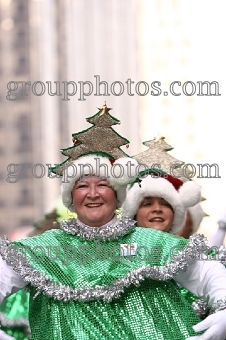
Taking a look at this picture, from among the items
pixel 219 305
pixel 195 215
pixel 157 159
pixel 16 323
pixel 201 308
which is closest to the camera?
pixel 219 305

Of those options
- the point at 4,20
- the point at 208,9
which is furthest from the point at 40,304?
the point at 208,9

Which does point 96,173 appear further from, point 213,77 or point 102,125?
point 213,77

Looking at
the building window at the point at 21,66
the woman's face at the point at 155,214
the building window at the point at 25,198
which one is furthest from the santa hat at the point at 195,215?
the building window at the point at 21,66

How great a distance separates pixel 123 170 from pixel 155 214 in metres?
0.73

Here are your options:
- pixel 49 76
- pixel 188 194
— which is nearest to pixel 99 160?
pixel 188 194

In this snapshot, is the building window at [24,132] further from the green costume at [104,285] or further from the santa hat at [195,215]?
the green costume at [104,285]

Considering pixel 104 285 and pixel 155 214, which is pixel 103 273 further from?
pixel 155 214

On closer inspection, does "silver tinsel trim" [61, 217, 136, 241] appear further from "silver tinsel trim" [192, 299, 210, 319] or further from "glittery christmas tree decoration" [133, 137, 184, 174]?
"glittery christmas tree decoration" [133, 137, 184, 174]

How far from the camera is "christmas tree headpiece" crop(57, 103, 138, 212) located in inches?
154

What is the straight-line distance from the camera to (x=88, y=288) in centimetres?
372

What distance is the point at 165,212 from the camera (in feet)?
15.2

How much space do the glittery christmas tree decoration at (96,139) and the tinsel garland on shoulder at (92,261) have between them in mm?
282

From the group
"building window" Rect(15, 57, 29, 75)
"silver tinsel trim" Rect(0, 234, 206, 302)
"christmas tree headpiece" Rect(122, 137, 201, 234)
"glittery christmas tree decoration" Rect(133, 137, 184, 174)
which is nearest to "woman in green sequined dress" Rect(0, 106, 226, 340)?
"silver tinsel trim" Rect(0, 234, 206, 302)

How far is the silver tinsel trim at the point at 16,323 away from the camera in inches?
174
